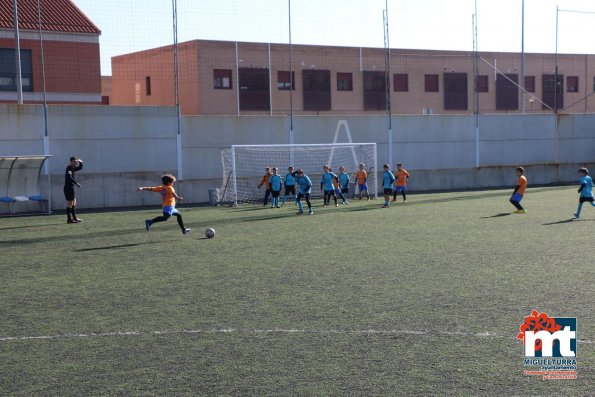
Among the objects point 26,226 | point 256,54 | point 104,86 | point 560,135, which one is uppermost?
point 256,54

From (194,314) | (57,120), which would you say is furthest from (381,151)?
(194,314)

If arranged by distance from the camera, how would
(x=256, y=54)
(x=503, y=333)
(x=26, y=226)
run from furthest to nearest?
(x=256, y=54) < (x=26, y=226) < (x=503, y=333)

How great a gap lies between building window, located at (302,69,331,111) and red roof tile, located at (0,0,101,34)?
1473cm

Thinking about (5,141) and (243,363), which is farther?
(5,141)

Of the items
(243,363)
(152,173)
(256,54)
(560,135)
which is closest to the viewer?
(243,363)

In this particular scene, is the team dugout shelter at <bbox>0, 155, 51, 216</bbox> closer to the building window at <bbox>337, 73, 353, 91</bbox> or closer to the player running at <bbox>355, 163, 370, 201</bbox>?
the player running at <bbox>355, 163, 370, 201</bbox>

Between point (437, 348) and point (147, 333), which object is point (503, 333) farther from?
point (147, 333)

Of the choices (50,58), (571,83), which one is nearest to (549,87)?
(571,83)

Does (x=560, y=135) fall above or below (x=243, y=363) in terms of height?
above

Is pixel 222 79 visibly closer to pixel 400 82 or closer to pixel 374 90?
pixel 374 90

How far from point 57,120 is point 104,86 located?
18.2 feet

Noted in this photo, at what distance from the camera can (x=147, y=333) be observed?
7645 mm

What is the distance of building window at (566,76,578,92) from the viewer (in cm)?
5059

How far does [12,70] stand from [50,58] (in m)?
2.49
